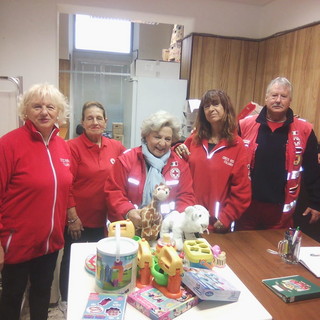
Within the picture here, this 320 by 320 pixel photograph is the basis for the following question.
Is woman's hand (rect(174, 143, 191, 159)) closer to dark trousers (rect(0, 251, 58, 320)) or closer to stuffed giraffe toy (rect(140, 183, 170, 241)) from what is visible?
stuffed giraffe toy (rect(140, 183, 170, 241))

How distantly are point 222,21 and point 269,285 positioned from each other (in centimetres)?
299

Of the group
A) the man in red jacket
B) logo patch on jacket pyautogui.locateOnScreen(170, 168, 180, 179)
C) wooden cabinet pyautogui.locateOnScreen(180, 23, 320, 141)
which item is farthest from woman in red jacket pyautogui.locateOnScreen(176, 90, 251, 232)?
wooden cabinet pyautogui.locateOnScreen(180, 23, 320, 141)

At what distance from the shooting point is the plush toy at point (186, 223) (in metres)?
1.29

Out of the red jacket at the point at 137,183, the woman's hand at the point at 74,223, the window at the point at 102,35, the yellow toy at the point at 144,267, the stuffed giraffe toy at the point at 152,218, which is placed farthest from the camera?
the window at the point at 102,35

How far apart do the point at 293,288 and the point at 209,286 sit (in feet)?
1.23

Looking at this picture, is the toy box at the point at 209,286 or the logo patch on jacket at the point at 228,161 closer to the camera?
the toy box at the point at 209,286

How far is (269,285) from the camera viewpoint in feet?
4.07

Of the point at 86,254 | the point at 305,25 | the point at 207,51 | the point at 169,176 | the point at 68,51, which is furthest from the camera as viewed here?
the point at 68,51

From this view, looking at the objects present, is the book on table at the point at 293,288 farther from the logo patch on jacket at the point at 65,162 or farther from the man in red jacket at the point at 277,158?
the logo patch on jacket at the point at 65,162

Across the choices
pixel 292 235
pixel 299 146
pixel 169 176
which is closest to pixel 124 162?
pixel 169 176

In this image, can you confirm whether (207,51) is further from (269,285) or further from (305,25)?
(269,285)

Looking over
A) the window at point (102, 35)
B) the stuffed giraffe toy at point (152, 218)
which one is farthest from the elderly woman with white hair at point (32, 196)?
the window at point (102, 35)

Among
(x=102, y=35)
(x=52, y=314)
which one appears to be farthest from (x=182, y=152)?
(x=102, y=35)

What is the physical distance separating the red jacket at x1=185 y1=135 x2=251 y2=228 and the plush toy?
0.52 meters
